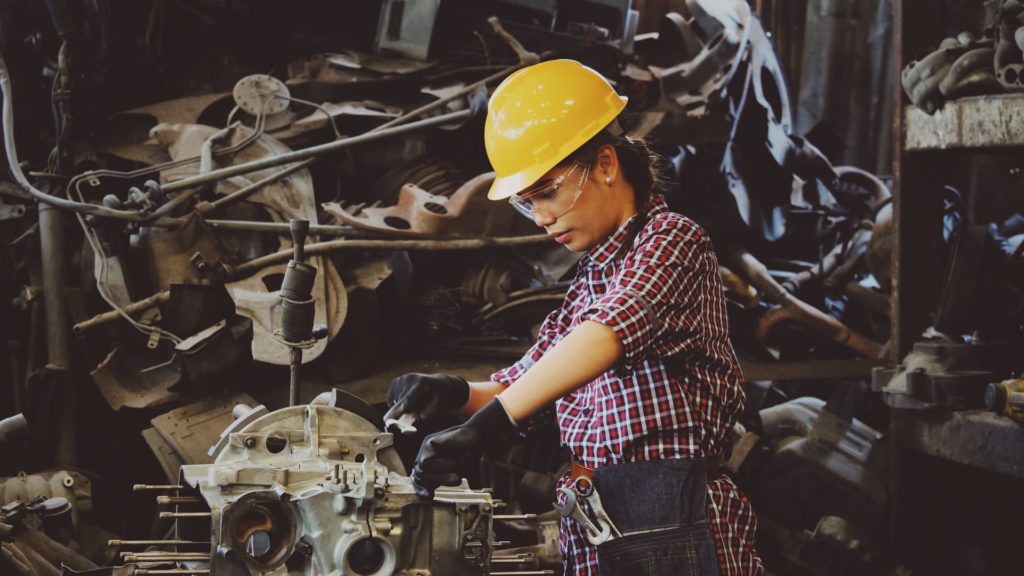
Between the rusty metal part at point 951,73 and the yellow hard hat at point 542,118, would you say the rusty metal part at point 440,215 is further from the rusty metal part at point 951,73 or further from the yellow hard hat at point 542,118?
the yellow hard hat at point 542,118

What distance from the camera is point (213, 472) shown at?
1898 mm

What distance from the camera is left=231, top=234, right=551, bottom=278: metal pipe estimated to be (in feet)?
12.5

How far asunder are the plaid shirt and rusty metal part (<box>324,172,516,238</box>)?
2013 mm

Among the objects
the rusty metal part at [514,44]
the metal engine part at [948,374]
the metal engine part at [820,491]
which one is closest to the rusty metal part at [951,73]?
the metal engine part at [948,374]

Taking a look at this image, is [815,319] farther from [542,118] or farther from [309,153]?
[542,118]

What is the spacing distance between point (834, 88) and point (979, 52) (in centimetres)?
439

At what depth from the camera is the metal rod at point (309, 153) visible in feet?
12.5

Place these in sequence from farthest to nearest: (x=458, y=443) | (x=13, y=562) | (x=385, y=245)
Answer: (x=385, y=245), (x=13, y=562), (x=458, y=443)

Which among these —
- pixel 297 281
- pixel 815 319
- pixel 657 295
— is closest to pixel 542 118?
pixel 657 295

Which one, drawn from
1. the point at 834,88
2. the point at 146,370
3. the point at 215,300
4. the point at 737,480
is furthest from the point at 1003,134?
the point at 834,88

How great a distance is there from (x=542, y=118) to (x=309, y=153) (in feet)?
7.21

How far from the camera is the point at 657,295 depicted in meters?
1.75

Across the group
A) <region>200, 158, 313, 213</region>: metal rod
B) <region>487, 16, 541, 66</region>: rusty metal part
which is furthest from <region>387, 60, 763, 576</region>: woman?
<region>487, 16, 541, 66</region>: rusty metal part

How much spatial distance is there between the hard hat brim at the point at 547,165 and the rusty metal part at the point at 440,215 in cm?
196
